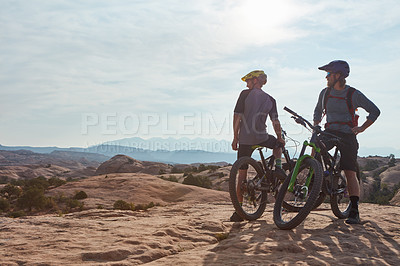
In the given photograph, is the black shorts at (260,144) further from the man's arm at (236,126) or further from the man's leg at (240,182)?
the man's leg at (240,182)

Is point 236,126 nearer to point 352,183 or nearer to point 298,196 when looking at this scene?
point 298,196

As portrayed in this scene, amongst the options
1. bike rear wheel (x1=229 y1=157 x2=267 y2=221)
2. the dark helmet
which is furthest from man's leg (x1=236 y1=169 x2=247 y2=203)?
the dark helmet

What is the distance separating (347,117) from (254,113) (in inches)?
61.4

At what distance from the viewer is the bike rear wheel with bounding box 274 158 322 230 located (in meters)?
4.23

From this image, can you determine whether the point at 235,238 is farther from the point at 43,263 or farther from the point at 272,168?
the point at 43,263

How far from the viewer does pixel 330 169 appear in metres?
5.20

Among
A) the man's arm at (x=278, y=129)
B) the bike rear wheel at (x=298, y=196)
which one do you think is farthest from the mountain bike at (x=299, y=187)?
the man's arm at (x=278, y=129)

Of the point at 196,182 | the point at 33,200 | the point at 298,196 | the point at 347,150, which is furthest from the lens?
the point at 196,182

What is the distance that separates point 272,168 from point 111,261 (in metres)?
3.35

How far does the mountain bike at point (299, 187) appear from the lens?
4309 millimetres

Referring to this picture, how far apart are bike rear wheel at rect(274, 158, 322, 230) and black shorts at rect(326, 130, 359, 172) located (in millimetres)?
925

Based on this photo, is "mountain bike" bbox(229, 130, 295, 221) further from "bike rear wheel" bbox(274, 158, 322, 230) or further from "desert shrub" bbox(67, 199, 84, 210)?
"desert shrub" bbox(67, 199, 84, 210)

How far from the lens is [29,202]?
15.1 m

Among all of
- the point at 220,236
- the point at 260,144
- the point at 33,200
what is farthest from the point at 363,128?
the point at 33,200
